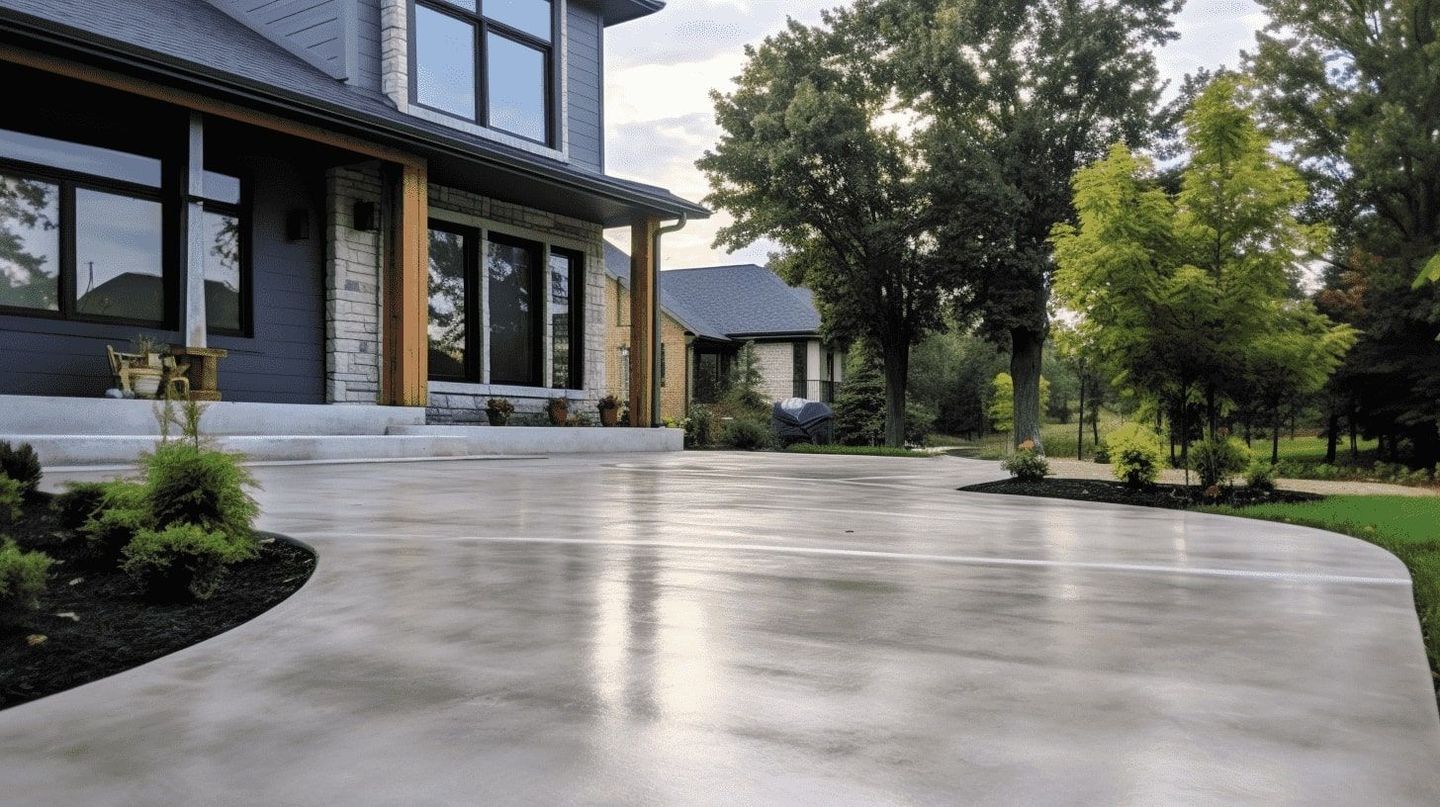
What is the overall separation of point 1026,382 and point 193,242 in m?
16.8

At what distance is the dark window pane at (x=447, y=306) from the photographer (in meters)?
11.3

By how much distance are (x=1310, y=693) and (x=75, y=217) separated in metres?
9.66

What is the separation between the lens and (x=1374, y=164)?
57.0 ft

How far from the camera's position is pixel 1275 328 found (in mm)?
7410

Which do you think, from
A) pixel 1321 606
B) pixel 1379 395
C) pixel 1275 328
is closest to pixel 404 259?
pixel 1275 328

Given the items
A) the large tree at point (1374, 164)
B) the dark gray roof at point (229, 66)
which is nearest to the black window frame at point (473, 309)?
the dark gray roof at point (229, 66)

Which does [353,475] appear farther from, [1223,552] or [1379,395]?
[1379,395]

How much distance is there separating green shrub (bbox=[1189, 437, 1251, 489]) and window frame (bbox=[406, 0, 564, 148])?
8583 mm

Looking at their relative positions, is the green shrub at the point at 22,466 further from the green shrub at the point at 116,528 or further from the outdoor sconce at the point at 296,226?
the outdoor sconce at the point at 296,226

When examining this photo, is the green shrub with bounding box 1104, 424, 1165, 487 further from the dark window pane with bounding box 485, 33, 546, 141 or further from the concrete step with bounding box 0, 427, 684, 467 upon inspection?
the dark window pane with bounding box 485, 33, 546, 141

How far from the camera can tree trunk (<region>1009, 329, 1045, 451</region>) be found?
67.3ft

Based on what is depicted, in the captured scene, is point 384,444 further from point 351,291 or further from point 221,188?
point 221,188

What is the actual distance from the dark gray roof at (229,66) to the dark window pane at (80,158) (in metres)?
1.06

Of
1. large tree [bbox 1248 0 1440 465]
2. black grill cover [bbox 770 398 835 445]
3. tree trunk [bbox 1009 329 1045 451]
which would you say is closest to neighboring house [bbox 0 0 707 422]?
black grill cover [bbox 770 398 835 445]
